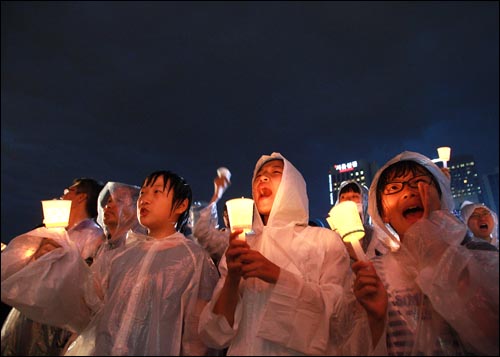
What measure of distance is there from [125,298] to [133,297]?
3.2 inches

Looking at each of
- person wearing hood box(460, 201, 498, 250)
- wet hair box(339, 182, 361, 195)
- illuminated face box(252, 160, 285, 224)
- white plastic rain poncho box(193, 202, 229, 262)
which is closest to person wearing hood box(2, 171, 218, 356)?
white plastic rain poncho box(193, 202, 229, 262)

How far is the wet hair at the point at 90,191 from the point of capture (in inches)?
188

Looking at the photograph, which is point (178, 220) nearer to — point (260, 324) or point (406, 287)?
point (260, 324)

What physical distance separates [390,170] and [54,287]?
2.79 meters

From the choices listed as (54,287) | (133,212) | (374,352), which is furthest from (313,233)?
(133,212)

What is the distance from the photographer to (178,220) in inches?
135

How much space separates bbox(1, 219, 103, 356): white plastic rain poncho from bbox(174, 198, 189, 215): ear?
0.94m

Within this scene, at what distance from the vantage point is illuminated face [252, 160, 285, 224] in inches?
115

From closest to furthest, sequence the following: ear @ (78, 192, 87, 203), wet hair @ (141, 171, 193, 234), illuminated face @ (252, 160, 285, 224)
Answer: illuminated face @ (252, 160, 285, 224) → wet hair @ (141, 171, 193, 234) → ear @ (78, 192, 87, 203)

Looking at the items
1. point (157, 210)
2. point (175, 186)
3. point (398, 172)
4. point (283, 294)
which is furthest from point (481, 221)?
point (157, 210)

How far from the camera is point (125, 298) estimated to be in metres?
2.57

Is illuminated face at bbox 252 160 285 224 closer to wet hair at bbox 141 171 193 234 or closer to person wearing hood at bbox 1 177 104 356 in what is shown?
wet hair at bbox 141 171 193 234

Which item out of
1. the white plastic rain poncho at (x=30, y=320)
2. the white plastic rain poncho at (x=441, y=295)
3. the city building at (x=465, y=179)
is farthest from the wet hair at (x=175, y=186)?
the city building at (x=465, y=179)

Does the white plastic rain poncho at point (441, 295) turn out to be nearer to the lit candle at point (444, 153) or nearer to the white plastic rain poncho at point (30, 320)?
the white plastic rain poncho at point (30, 320)
